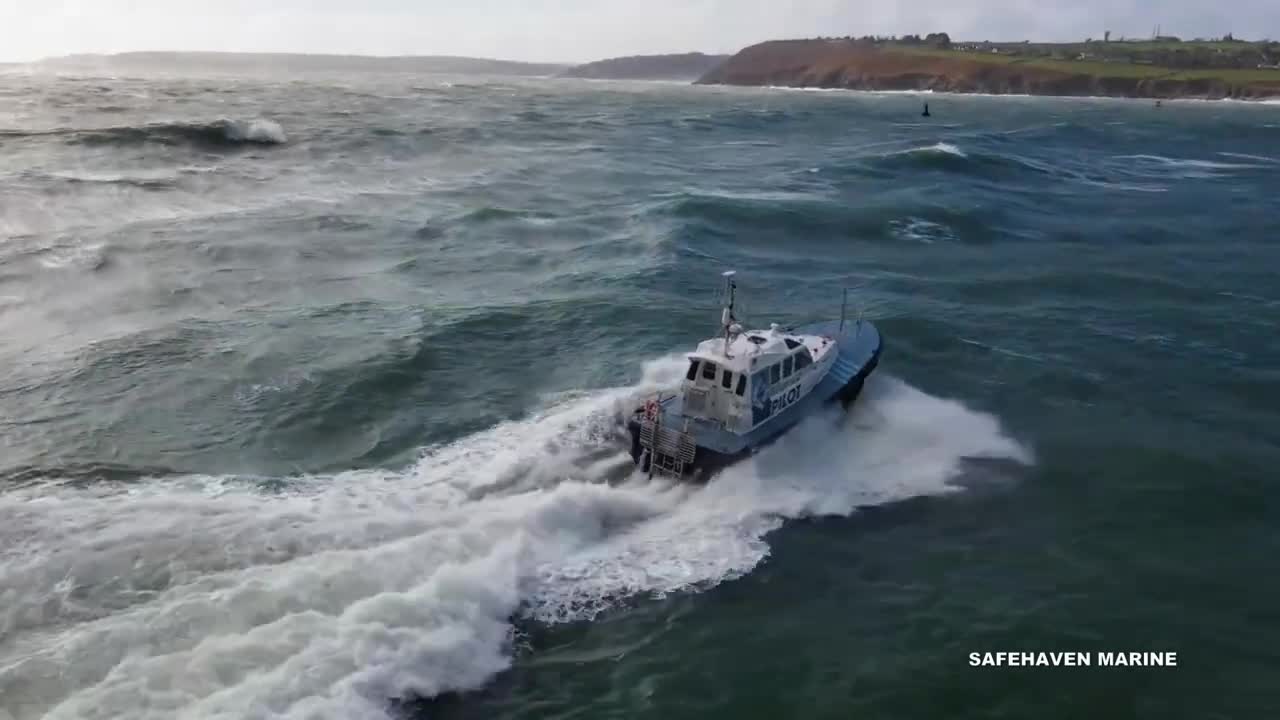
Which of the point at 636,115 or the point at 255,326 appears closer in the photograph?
the point at 255,326

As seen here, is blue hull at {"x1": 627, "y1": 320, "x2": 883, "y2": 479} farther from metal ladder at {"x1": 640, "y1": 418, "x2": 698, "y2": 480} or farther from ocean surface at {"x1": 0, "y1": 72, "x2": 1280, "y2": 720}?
ocean surface at {"x1": 0, "y1": 72, "x2": 1280, "y2": 720}

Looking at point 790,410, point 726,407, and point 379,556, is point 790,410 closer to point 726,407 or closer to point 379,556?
point 726,407

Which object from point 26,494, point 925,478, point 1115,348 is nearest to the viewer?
point 26,494

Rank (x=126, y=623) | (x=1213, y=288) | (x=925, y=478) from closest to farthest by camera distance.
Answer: (x=126, y=623), (x=925, y=478), (x=1213, y=288)

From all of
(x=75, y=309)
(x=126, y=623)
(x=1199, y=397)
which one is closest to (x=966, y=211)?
(x=1199, y=397)

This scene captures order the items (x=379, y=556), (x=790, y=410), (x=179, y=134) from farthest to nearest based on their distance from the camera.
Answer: (x=179, y=134) < (x=790, y=410) < (x=379, y=556)

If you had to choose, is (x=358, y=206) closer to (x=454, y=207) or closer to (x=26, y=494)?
(x=454, y=207)

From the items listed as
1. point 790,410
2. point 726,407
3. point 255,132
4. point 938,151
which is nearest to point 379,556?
point 726,407
